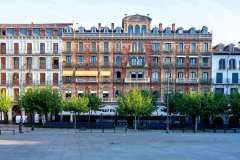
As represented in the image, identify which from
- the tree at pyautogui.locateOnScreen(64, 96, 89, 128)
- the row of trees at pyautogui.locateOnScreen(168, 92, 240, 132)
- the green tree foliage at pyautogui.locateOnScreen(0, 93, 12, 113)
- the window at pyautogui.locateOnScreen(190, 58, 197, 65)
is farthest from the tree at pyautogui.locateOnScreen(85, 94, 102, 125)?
the window at pyautogui.locateOnScreen(190, 58, 197, 65)

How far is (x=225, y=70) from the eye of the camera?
8619 centimetres

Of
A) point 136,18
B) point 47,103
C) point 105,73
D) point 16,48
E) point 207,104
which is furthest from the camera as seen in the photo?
point 16,48

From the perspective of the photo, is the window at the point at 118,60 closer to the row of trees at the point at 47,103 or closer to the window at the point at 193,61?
the row of trees at the point at 47,103

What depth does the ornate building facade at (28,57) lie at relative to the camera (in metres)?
86.9

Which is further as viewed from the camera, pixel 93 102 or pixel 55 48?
pixel 55 48

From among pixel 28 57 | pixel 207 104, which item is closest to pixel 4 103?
pixel 28 57

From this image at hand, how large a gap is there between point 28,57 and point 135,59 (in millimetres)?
19954

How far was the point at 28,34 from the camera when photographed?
287 feet

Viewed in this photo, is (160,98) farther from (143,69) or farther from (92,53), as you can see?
(92,53)

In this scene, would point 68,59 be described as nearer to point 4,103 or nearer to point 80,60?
point 80,60

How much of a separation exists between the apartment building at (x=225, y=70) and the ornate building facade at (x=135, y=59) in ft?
4.65

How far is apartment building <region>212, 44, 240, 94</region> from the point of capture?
8606cm

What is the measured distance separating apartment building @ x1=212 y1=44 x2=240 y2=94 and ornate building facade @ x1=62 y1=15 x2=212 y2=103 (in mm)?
1418

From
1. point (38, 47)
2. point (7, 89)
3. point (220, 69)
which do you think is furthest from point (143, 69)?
point (7, 89)
